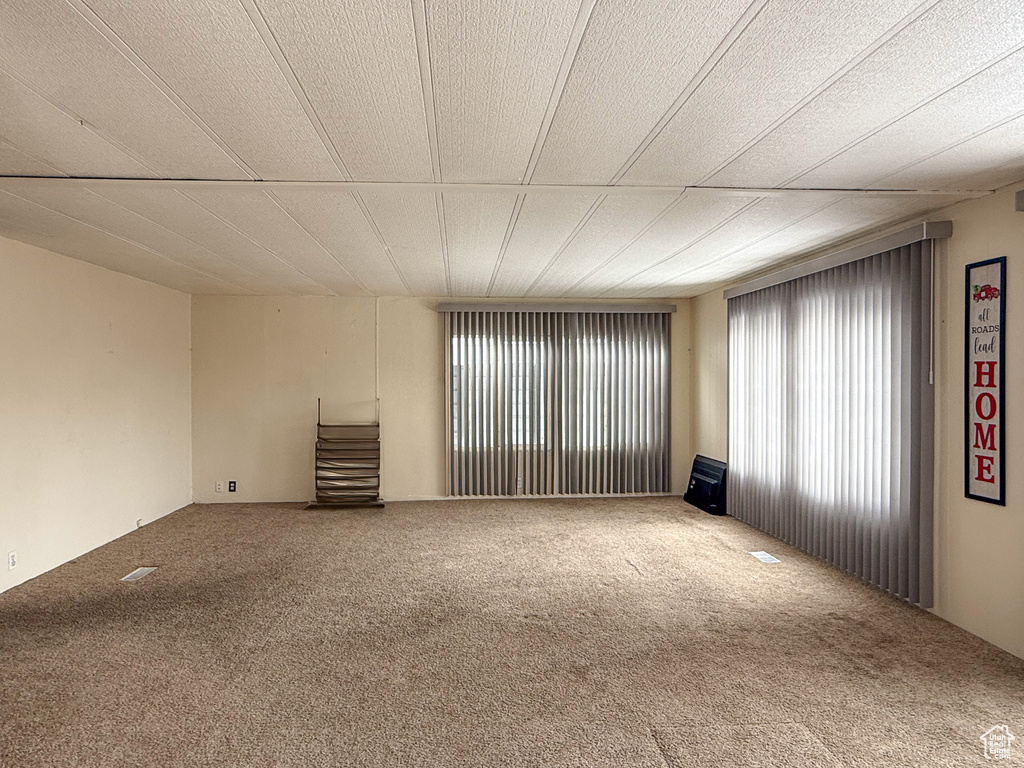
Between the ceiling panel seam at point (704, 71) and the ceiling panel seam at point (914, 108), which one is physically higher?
the ceiling panel seam at point (704, 71)

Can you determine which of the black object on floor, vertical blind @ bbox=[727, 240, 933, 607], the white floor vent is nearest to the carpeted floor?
the white floor vent

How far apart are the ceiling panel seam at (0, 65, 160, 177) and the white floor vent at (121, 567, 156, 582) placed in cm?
294

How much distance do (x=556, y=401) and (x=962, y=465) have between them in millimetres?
4330

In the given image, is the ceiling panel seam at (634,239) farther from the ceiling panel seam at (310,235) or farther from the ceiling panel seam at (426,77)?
the ceiling panel seam at (310,235)

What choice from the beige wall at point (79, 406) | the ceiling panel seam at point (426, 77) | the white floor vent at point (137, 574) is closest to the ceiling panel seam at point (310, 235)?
the ceiling panel seam at point (426, 77)

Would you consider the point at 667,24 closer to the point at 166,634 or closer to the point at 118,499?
the point at 166,634

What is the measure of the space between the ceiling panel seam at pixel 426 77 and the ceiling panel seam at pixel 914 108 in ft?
5.47

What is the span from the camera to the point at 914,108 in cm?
217

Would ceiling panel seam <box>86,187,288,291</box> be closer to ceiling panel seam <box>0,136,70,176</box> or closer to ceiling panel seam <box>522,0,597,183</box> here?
ceiling panel seam <box>0,136,70,176</box>

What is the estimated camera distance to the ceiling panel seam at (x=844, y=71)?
5.28ft

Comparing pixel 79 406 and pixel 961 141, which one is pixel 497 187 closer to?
pixel 961 141

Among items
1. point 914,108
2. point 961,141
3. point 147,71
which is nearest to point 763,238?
point 961,141

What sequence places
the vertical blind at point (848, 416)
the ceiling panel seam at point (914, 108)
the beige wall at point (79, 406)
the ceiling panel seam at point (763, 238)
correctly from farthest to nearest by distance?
the beige wall at point (79, 406)
the vertical blind at point (848, 416)
the ceiling panel seam at point (763, 238)
the ceiling panel seam at point (914, 108)

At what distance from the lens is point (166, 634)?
3.39 metres
